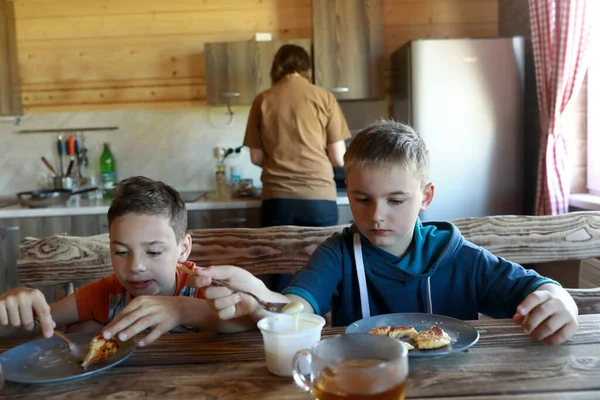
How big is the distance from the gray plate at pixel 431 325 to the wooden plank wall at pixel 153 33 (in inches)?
110

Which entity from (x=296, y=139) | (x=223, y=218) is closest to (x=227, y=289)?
(x=296, y=139)

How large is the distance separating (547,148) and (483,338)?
2.09 m

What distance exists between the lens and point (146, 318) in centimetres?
99

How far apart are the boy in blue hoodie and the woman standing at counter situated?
1412 millimetres

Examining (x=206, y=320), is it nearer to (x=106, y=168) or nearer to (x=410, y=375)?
(x=410, y=375)

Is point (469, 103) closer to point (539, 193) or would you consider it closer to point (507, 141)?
point (507, 141)

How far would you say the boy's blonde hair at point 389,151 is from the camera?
1.22 meters

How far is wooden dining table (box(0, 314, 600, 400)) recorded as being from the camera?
0.77 meters

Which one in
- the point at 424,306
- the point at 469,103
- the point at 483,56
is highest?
the point at 483,56

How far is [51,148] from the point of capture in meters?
3.64

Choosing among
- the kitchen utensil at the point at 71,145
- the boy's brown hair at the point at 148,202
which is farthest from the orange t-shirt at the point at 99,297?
the kitchen utensil at the point at 71,145

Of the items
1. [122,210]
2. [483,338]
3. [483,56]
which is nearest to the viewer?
[483,338]

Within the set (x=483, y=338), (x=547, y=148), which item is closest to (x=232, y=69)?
(x=547, y=148)

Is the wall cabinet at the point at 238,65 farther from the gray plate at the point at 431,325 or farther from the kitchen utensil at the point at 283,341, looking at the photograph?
the kitchen utensil at the point at 283,341
